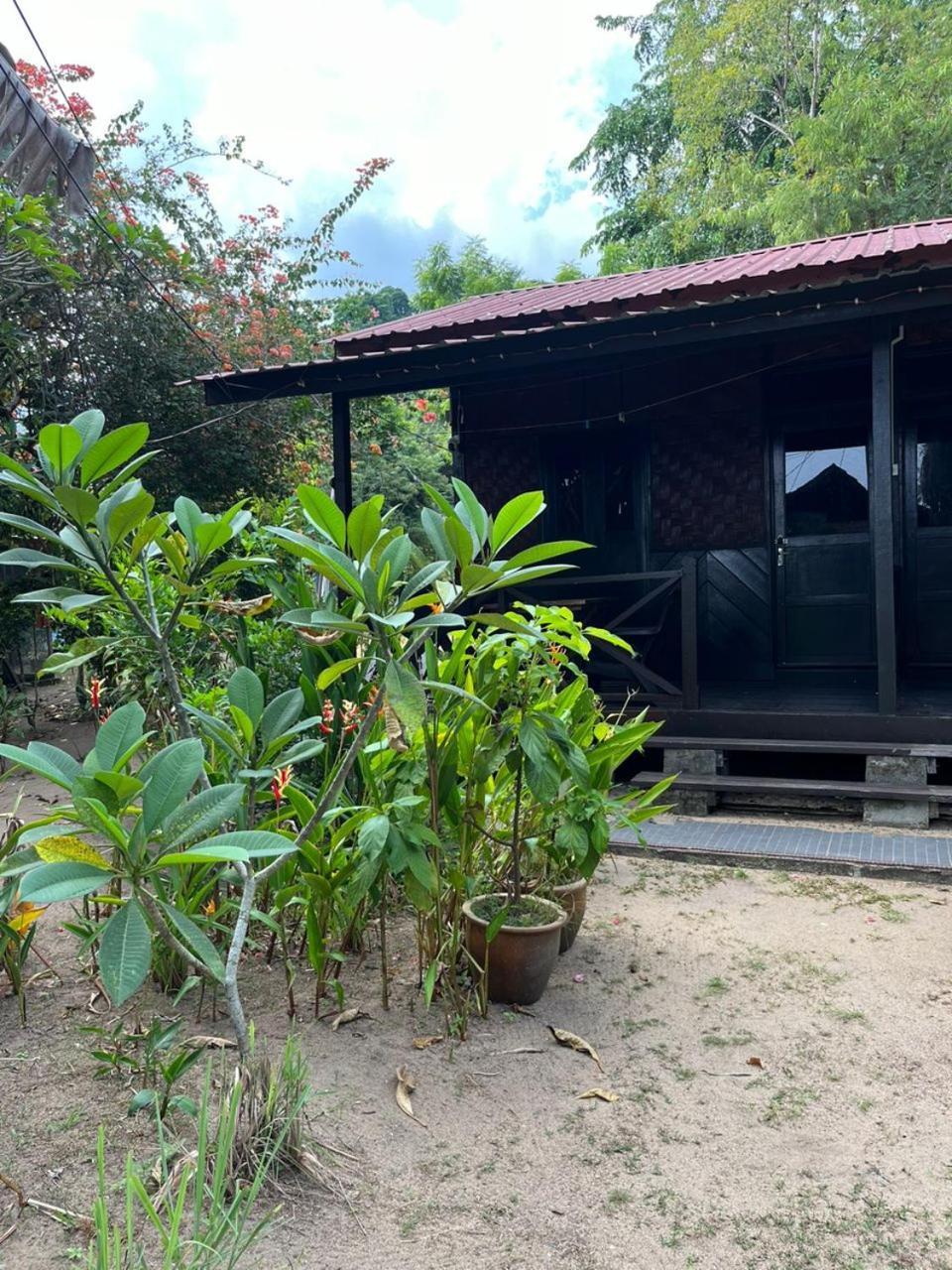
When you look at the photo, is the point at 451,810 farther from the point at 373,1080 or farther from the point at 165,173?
the point at 165,173

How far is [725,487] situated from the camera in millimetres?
6789

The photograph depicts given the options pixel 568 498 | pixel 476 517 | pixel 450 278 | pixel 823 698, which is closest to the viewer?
pixel 476 517

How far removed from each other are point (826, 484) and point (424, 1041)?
5.49 meters

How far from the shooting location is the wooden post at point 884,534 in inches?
188

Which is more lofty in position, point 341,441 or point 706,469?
point 341,441

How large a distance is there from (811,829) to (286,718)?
344 cm

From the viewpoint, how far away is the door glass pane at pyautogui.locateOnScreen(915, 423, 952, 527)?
6.32m

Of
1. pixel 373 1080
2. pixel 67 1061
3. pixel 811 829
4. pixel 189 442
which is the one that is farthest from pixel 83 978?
pixel 189 442

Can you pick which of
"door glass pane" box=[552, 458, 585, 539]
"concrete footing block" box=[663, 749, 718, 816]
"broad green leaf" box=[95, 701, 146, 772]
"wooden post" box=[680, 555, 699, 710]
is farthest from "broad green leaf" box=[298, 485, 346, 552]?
"door glass pane" box=[552, 458, 585, 539]

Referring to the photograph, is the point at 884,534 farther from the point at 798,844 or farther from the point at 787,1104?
the point at 787,1104

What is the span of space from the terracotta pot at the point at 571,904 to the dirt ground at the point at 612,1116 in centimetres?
7

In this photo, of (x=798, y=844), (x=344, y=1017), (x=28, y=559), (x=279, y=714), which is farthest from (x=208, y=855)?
(x=798, y=844)

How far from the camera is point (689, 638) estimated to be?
5.32m

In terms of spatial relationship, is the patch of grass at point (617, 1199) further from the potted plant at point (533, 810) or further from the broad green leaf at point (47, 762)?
the broad green leaf at point (47, 762)
